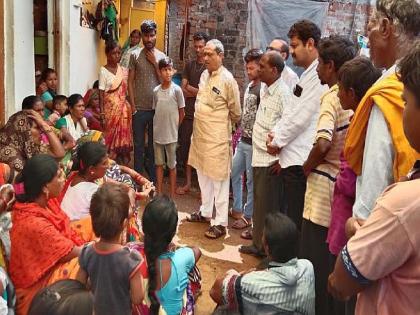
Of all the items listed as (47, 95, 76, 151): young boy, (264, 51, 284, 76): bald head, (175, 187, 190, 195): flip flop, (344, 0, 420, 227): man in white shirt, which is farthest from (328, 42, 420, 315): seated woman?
(175, 187, 190, 195): flip flop

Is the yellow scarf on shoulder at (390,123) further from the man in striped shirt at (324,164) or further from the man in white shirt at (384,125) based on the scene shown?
the man in striped shirt at (324,164)

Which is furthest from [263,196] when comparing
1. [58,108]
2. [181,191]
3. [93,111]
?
[93,111]

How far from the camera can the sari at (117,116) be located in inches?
226

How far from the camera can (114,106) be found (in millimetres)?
5738

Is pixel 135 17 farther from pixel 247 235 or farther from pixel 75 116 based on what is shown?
pixel 247 235

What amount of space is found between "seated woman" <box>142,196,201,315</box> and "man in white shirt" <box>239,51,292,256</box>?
1591 millimetres

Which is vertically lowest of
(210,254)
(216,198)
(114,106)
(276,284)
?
(210,254)

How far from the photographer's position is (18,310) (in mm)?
→ 2436

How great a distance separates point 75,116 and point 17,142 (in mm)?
1095

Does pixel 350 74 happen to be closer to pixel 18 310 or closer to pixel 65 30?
pixel 18 310

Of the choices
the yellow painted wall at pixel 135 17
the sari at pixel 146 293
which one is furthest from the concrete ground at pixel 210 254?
the yellow painted wall at pixel 135 17

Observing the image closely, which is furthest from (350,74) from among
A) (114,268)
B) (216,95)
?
(216,95)

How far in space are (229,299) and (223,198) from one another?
2283mm

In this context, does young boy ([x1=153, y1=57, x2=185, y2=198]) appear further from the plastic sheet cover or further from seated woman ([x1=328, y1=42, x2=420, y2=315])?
seated woman ([x1=328, y1=42, x2=420, y2=315])
